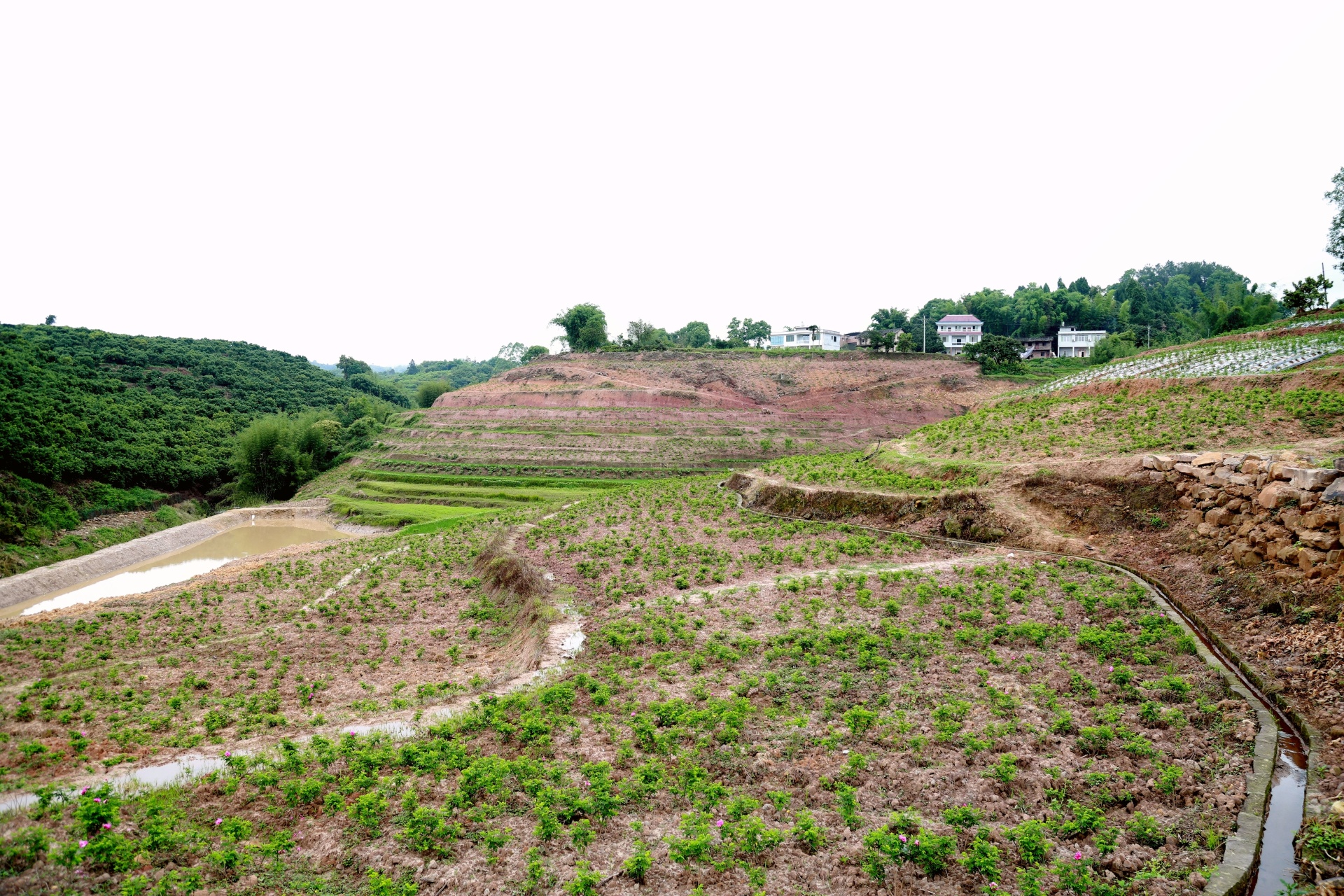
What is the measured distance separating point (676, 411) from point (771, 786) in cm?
5369

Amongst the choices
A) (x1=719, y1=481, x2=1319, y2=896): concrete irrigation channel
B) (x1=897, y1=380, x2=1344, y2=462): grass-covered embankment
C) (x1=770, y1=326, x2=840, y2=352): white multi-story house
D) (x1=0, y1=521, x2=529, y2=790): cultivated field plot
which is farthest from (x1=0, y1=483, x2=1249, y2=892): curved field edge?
(x1=770, y1=326, x2=840, y2=352): white multi-story house

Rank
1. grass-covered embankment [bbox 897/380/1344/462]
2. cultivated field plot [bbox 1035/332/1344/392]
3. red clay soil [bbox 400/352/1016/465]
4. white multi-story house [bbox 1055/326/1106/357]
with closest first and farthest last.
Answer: grass-covered embankment [bbox 897/380/1344/462] → cultivated field plot [bbox 1035/332/1344/392] → red clay soil [bbox 400/352/1016/465] → white multi-story house [bbox 1055/326/1106/357]

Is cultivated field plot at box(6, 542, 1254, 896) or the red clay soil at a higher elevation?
the red clay soil

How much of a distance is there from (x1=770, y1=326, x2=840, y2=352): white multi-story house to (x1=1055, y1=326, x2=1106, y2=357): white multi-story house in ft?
101

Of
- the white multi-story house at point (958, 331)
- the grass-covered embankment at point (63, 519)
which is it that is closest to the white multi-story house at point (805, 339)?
the white multi-story house at point (958, 331)

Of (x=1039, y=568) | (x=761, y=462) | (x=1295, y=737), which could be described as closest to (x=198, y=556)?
(x=761, y=462)

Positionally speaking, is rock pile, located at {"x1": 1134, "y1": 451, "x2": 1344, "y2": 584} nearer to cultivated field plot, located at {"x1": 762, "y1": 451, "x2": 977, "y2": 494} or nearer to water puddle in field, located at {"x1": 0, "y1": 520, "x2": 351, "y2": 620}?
A: cultivated field plot, located at {"x1": 762, "y1": 451, "x2": 977, "y2": 494}

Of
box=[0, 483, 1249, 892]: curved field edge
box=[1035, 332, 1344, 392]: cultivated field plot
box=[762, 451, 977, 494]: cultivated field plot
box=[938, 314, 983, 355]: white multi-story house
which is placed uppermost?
box=[938, 314, 983, 355]: white multi-story house

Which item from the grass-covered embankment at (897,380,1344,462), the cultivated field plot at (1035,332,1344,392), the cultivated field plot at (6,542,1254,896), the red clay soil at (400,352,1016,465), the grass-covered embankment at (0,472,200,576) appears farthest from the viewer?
the red clay soil at (400,352,1016,465)

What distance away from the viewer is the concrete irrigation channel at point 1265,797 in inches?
257

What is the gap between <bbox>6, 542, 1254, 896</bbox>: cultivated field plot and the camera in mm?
7324

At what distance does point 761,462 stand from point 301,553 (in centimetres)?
3343

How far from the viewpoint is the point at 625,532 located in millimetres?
27656

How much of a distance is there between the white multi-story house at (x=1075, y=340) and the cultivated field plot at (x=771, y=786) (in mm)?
91578
